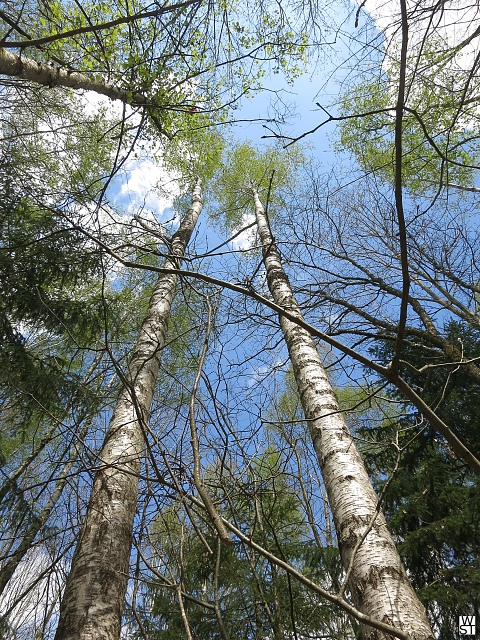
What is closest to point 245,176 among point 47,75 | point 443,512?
point 47,75

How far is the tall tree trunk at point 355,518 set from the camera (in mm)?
1440

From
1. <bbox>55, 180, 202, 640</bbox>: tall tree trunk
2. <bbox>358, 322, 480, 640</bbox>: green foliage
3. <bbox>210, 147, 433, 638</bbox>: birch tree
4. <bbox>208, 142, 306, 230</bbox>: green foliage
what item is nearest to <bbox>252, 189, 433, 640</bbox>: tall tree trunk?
<bbox>210, 147, 433, 638</bbox>: birch tree

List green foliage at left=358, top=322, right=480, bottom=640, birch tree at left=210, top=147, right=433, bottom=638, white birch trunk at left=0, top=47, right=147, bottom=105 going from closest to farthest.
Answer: birch tree at left=210, top=147, right=433, bottom=638
green foliage at left=358, top=322, right=480, bottom=640
white birch trunk at left=0, top=47, right=147, bottom=105

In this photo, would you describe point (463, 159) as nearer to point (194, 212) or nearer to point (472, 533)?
point (194, 212)

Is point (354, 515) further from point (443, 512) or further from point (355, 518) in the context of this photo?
point (443, 512)

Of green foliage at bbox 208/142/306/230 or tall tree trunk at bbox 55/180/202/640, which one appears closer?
tall tree trunk at bbox 55/180/202/640

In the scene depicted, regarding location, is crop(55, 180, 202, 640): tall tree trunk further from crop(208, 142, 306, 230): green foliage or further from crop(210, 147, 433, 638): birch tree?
crop(208, 142, 306, 230): green foliage

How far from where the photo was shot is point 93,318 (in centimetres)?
499

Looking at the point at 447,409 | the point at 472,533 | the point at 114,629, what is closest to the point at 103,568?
the point at 114,629

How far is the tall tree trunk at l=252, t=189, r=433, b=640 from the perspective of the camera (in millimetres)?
1440

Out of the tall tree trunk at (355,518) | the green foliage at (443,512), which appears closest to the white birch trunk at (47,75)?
the tall tree trunk at (355,518)

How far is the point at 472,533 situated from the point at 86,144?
31.0 feet

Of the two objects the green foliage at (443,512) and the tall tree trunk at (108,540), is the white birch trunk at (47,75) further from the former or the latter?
the green foliage at (443,512)

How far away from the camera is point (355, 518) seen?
1926 mm
